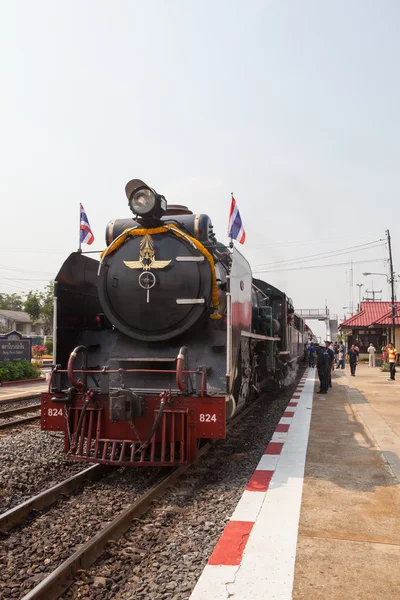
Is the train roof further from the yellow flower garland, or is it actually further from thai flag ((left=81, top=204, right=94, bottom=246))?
the yellow flower garland

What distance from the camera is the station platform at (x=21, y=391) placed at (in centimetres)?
1232

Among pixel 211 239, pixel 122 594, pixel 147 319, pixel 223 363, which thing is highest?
pixel 211 239

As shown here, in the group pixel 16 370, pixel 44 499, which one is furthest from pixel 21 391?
pixel 44 499

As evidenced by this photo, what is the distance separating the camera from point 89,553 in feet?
10.8

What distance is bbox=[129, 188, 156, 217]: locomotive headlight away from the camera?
5.83 m

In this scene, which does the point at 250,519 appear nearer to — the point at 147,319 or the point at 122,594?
the point at 122,594

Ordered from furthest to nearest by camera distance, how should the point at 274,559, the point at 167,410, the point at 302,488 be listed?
the point at 167,410
the point at 302,488
the point at 274,559

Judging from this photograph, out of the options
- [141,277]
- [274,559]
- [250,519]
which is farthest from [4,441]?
[274,559]

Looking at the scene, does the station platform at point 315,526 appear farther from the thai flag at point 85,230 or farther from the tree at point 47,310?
the tree at point 47,310

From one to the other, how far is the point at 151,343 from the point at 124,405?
124 cm

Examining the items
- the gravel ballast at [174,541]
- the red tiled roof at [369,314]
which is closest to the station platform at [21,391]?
the gravel ballast at [174,541]

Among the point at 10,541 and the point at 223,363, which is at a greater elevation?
the point at 223,363

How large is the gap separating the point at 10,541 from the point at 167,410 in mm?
1944

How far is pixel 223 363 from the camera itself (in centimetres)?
569
